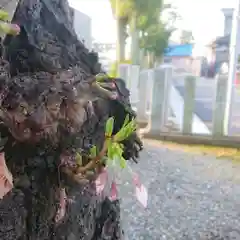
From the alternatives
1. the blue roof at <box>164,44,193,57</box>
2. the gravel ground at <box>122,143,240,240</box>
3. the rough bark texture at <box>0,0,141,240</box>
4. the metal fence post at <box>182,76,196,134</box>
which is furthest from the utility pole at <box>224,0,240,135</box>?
the rough bark texture at <box>0,0,141,240</box>

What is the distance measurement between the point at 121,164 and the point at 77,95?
3.2 inches

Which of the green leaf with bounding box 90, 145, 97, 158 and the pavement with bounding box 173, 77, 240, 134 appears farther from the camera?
the pavement with bounding box 173, 77, 240, 134

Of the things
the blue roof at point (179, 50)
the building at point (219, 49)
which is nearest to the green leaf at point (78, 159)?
the building at point (219, 49)

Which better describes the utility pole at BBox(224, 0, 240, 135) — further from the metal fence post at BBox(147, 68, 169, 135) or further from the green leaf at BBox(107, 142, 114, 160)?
the green leaf at BBox(107, 142, 114, 160)

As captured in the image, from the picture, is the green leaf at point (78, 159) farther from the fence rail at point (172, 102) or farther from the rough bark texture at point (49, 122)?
the fence rail at point (172, 102)

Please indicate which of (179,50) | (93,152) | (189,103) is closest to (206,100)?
(189,103)

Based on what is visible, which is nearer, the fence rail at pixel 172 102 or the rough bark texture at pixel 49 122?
the rough bark texture at pixel 49 122

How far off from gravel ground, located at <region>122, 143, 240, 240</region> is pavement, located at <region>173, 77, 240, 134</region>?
547 millimetres

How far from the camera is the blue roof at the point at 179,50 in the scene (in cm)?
579

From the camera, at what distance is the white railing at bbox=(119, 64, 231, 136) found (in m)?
3.20

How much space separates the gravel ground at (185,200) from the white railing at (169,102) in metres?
0.44

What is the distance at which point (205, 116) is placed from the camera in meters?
3.79

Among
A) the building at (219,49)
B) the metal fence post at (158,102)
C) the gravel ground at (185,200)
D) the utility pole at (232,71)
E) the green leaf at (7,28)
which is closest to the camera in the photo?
the green leaf at (7,28)

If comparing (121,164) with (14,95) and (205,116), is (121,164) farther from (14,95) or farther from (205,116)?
(205,116)
